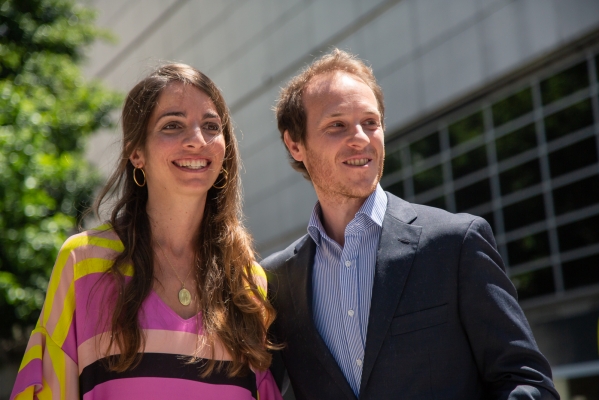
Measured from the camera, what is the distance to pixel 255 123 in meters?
18.2

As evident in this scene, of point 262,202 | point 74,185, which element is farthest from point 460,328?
point 262,202

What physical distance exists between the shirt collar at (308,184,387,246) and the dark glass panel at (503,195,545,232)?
8577 mm

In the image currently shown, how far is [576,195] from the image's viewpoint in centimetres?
1094

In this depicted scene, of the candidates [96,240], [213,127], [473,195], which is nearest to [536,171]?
[473,195]

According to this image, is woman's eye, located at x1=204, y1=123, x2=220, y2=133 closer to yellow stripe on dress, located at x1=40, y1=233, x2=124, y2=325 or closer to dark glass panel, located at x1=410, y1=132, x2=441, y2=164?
yellow stripe on dress, located at x1=40, y1=233, x2=124, y2=325

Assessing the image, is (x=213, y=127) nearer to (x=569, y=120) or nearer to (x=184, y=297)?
(x=184, y=297)

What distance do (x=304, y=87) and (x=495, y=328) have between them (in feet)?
5.14

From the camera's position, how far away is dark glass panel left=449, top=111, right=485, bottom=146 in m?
12.5

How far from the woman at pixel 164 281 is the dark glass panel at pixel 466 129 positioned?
9.24 meters

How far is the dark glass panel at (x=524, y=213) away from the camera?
11.5m

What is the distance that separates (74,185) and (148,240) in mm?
7516

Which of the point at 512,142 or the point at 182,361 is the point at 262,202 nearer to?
the point at 512,142

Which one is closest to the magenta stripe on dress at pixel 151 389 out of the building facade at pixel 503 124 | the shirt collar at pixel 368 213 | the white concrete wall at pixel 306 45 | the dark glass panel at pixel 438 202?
the shirt collar at pixel 368 213

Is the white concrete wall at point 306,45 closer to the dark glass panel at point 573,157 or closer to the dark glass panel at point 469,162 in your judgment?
the dark glass panel at point 469,162
